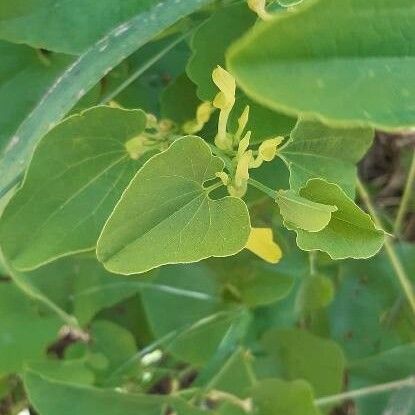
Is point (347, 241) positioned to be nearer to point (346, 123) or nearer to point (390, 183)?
point (346, 123)

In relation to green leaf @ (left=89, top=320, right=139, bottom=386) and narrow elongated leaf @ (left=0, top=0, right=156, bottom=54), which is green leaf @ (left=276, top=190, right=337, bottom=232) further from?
green leaf @ (left=89, top=320, right=139, bottom=386)

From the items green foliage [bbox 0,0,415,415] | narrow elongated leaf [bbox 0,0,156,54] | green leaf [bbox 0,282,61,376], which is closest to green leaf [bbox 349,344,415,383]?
green foliage [bbox 0,0,415,415]

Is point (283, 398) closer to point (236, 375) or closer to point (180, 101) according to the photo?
point (236, 375)

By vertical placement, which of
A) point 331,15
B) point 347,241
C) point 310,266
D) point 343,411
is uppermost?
point 331,15

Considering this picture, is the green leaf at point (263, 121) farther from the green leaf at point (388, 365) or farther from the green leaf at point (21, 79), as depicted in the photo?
the green leaf at point (388, 365)

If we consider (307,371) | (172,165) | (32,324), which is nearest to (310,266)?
(307,371)
